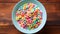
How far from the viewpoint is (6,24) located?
94cm

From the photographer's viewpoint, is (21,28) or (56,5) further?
(56,5)

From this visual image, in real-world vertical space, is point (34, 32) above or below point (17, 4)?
below

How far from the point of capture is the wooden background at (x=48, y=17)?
93 cm

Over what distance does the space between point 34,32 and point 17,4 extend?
189 millimetres

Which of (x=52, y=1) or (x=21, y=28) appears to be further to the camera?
(x=52, y=1)

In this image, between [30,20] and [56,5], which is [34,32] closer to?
[30,20]

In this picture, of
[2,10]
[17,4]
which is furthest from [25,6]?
[2,10]

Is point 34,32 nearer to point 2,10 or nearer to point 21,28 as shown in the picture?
point 21,28

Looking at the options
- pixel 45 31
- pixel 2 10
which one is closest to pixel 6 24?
pixel 2 10

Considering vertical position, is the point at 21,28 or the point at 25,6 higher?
the point at 25,6

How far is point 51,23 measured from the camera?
0.94 metres

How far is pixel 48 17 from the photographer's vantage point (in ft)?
3.14

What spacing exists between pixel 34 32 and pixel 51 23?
0.43ft

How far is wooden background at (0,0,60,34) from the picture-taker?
93 centimetres
